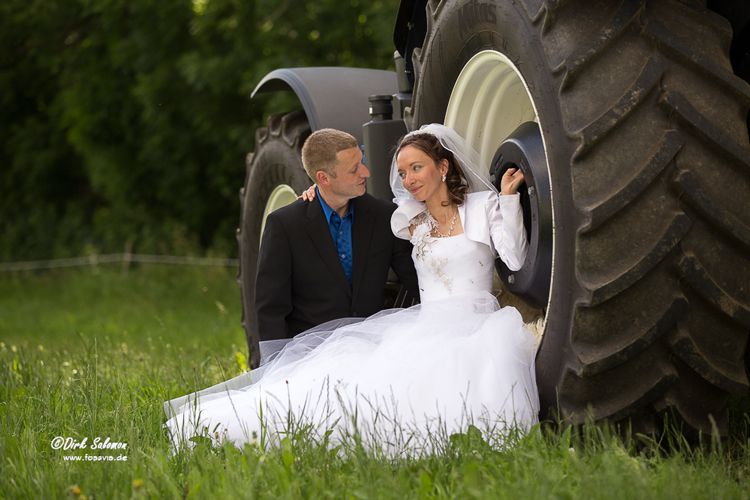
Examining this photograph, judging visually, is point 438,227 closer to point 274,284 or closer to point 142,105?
point 274,284

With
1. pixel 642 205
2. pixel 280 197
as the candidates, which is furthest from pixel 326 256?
pixel 642 205

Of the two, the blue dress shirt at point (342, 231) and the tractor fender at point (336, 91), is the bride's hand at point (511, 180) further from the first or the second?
the tractor fender at point (336, 91)

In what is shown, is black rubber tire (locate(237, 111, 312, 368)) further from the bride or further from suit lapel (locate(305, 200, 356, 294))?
the bride

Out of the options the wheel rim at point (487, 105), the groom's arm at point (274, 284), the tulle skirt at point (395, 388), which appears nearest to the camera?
the tulle skirt at point (395, 388)

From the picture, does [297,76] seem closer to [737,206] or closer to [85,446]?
[85,446]

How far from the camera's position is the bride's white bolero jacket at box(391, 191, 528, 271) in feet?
10.6

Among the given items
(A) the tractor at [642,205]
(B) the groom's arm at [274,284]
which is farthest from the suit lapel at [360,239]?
(A) the tractor at [642,205]

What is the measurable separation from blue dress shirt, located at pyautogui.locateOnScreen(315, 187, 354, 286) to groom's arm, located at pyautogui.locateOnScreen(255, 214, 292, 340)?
0.61ft

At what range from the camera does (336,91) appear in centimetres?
475

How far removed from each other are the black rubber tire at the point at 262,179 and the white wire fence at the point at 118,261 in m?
7.04

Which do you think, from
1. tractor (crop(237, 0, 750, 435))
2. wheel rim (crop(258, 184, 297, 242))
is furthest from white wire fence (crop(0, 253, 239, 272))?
tractor (crop(237, 0, 750, 435))

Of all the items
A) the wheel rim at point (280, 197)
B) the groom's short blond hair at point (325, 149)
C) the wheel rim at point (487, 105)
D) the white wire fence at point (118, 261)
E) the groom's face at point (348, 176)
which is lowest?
the white wire fence at point (118, 261)

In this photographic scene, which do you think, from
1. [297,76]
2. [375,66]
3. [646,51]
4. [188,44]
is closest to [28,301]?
[188,44]

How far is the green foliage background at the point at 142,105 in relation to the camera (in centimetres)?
1190
